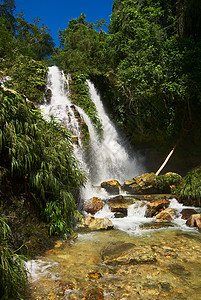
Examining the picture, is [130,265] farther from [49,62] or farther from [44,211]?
[49,62]

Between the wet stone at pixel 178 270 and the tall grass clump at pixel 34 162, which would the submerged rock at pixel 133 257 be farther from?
the tall grass clump at pixel 34 162

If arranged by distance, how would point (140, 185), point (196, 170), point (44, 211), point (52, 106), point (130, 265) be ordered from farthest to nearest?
point (52, 106), point (140, 185), point (196, 170), point (44, 211), point (130, 265)

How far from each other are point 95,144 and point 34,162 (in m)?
6.94

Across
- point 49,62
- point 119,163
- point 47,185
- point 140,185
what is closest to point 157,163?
point 119,163

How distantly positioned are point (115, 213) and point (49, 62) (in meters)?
14.9

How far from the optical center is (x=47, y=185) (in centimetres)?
396

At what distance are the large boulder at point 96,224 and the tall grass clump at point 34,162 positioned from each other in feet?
2.08

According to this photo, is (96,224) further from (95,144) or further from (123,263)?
(95,144)

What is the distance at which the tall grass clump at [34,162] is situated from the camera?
11.7ft

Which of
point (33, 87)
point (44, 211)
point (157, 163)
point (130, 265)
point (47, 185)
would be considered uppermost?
point (33, 87)

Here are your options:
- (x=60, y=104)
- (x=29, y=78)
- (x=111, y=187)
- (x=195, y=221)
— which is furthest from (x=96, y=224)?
(x=29, y=78)

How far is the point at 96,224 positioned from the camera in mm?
4934

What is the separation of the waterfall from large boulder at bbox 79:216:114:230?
2570 mm

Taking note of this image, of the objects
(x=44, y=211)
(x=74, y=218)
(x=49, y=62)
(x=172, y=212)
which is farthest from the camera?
(x=49, y=62)
